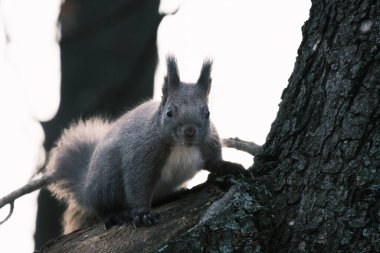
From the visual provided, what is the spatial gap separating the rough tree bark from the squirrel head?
24.7 inches

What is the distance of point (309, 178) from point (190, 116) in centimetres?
105

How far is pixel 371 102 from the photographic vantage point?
8.40 feet

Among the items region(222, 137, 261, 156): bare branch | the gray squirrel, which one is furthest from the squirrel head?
region(222, 137, 261, 156): bare branch

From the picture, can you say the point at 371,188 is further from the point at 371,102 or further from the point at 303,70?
the point at 303,70

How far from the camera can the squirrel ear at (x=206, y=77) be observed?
12.9ft

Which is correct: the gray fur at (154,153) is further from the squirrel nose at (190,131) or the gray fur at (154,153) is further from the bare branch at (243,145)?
the bare branch at (243,145)

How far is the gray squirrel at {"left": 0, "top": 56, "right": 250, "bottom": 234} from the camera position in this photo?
359 centimetres

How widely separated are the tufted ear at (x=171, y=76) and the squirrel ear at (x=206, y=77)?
16cm

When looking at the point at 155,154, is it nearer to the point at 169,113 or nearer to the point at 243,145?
the point at 169,113

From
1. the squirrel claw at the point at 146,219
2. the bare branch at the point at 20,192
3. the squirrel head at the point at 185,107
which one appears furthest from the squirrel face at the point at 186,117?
the bare branch at the point at 20,192

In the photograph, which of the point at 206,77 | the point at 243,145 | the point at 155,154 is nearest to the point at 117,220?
the point at 155,154

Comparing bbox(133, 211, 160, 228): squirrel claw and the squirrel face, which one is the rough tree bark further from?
the squirrel face

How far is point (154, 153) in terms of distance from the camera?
12.2 ft

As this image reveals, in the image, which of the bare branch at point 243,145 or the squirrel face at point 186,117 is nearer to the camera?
the squirrel face at point 186,117
